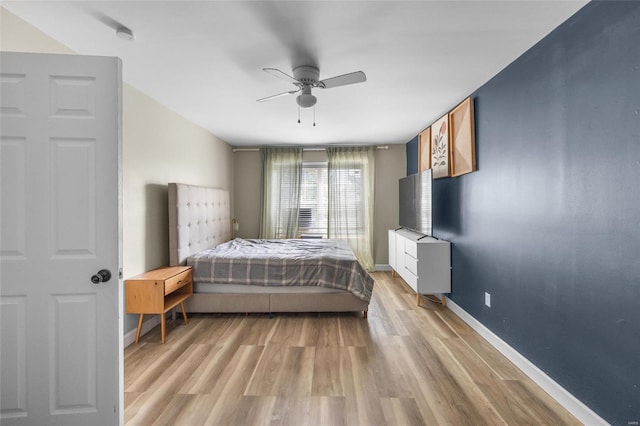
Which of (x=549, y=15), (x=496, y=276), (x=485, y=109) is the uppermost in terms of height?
(x=549, y=15)

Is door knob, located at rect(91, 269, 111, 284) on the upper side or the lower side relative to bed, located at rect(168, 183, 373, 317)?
upper

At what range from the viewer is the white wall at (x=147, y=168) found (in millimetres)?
2773

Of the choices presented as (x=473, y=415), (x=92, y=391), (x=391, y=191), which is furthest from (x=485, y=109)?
(x=92, y=391)

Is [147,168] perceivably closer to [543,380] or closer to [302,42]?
[302,42]

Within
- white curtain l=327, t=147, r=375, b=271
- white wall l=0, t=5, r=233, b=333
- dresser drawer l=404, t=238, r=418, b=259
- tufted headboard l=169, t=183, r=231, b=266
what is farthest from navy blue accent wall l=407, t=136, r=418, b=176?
white wall l=0, t=5, r=233, b=333

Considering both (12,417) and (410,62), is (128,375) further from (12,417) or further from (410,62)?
(410,62)

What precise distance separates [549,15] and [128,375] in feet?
12.3

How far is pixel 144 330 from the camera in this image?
300cm

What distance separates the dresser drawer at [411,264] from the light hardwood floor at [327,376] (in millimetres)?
646

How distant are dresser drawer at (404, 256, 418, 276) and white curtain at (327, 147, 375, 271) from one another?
1.54 metres

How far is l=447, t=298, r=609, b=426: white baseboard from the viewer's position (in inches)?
67.7

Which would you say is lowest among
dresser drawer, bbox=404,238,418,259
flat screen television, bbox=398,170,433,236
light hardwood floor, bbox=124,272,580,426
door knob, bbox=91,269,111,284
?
light hardwood floor, bbox=124,272,580,426

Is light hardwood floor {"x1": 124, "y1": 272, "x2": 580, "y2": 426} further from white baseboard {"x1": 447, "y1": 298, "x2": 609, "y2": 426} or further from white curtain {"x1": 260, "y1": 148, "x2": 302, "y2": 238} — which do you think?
white curtain {"x1": 260, "y1": 148, "x2": 302, "y2": 238}

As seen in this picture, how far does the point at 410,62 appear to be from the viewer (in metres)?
2.41
